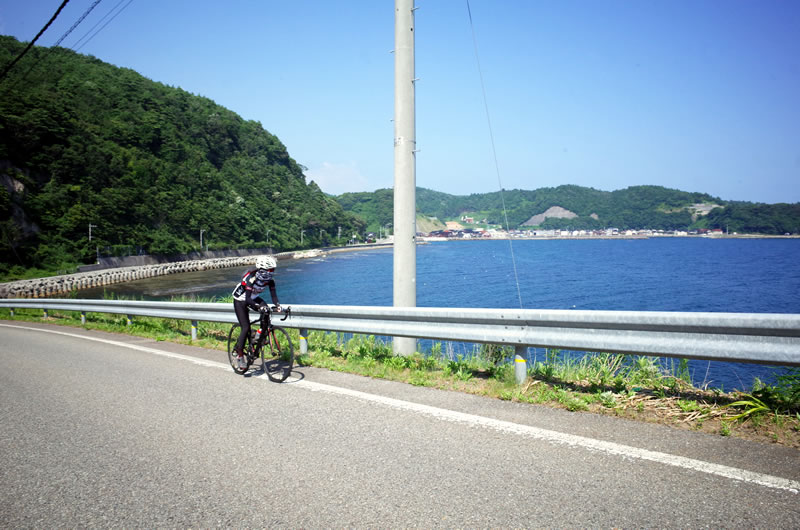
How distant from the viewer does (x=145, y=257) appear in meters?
76.7

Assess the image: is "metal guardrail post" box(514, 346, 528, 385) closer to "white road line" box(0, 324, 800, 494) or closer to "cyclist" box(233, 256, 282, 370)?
"white road line" box(0, 324, 800, 494)

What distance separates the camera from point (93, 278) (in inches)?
2265

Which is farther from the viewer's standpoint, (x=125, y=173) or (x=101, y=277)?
(x=125, y=173)

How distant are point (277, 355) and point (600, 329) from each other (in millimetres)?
4233

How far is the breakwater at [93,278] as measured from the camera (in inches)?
1800

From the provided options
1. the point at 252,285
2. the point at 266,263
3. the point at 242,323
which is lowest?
the point at 242,323

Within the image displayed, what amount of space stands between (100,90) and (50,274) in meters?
69.7

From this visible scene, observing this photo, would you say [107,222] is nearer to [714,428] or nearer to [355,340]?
[355,340]

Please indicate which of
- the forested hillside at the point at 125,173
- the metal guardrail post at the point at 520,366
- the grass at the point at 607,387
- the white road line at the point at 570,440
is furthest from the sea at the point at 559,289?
the metal guardrail post at the point at 520,366

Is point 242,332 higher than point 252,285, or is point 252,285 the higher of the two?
point 252,285

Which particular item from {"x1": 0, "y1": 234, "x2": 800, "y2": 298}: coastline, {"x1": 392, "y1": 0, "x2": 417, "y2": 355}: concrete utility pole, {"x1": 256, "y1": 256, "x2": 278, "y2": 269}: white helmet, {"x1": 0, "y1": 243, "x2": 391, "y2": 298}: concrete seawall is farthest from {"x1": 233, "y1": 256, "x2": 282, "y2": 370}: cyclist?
{"x1": 0, "y1": 243, "x2": 391, "y2": 298}: concrete seawall

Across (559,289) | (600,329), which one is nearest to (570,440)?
(600,329)

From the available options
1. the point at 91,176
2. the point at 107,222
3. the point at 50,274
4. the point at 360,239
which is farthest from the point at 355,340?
the point at 360,239

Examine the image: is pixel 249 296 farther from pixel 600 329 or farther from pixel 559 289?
pixel 559 289
